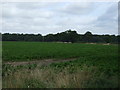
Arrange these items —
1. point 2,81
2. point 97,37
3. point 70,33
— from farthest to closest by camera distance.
Result: point 70,33
point 97,37
point 2,81

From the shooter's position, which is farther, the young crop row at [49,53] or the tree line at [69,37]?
the tree line at [69,37]

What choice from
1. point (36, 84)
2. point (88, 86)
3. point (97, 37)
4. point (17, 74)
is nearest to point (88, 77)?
point (88, 86)

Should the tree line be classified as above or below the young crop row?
above

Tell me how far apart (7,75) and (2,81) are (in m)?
0.58

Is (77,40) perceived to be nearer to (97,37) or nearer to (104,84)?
(97,37)

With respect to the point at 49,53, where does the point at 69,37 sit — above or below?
above

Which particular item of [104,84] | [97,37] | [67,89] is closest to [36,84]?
[67,89]

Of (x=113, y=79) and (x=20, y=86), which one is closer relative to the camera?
(x=113, y=79)

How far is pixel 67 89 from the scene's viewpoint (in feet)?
18.1

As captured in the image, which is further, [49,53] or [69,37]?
[69,37]

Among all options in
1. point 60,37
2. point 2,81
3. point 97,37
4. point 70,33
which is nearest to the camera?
point 2,81

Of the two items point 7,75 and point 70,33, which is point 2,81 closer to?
point 7,75

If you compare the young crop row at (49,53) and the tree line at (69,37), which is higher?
the tree line at (69,37)

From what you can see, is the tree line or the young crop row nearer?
the young crop row
